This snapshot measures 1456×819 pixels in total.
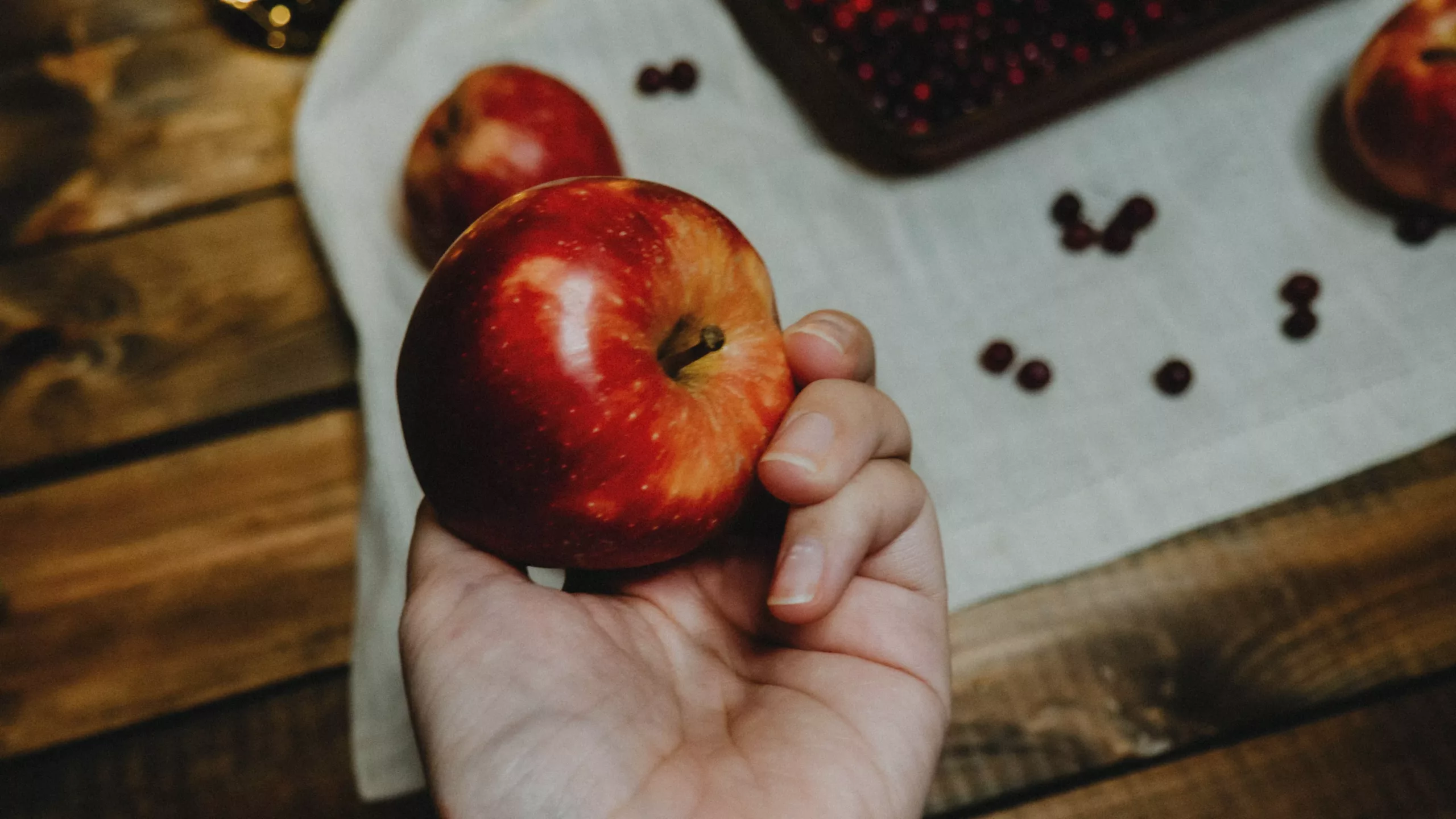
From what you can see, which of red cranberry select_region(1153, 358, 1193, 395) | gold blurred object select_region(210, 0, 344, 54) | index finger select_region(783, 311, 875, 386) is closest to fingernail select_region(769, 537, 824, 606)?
index finger select_region(783, 311, 875, 386)

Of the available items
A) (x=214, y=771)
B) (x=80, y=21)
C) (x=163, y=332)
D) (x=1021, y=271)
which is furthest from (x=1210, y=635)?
(x=80, y=21)

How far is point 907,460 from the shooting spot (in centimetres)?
60

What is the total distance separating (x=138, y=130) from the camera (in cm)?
96

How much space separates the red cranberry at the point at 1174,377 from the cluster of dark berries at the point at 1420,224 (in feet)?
0.81

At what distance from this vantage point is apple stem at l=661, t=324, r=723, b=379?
47 centimetres

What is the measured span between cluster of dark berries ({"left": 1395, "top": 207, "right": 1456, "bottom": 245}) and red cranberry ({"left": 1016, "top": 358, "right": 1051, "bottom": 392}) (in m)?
0.36

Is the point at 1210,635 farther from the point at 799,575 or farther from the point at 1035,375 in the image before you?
the point at 799,575

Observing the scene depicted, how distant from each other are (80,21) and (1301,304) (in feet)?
4.13

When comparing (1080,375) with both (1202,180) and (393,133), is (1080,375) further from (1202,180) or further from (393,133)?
(393,133)

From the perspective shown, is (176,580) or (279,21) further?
(279,21)

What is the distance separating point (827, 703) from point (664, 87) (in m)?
0.67

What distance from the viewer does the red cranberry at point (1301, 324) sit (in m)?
0.80

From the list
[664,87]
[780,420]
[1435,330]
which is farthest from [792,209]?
[1435,330]

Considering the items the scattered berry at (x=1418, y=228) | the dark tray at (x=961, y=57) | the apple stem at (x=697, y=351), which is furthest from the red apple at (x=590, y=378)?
the scattered berry at (x=1418, y=228)
